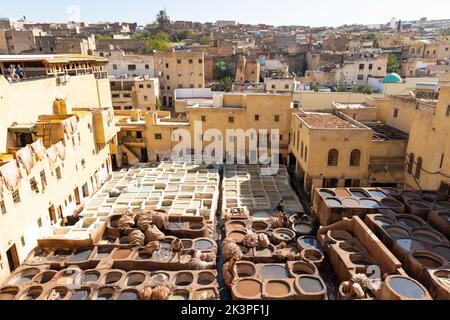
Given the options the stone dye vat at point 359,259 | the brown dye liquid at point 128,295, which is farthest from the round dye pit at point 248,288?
the brown dye liquid at point 128,295

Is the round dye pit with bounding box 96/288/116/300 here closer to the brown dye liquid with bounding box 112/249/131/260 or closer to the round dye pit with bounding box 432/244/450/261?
the brown dye liquid with bounding box 112/249/131/260

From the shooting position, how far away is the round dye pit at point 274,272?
46.5 feet

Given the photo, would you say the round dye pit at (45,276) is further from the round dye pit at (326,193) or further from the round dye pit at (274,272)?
the round dye pit at (326,193)

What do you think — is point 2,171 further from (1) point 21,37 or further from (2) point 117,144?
(1) point 21,37

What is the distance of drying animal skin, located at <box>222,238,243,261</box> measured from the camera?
50.9ft

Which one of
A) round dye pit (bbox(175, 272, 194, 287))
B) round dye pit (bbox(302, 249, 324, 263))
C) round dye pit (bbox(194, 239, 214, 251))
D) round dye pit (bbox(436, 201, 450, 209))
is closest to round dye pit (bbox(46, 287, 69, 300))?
round dye pit (bbox(175, 272, 194, 287))

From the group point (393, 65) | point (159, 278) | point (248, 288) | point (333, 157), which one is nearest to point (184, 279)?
point (159, 278)

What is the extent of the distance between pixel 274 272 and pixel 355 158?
12.5 metres

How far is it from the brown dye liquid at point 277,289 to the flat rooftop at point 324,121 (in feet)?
43.4

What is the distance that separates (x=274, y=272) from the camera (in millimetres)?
14523

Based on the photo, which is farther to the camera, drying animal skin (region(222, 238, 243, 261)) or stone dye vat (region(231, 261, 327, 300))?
drying animal skin (region(222, 238, 243, 261))

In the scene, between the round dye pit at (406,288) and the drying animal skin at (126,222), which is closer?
the round dye pit at (406,288)

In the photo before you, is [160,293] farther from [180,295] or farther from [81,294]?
[81,294]

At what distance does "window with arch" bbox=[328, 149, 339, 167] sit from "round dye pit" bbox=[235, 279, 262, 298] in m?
12.7
